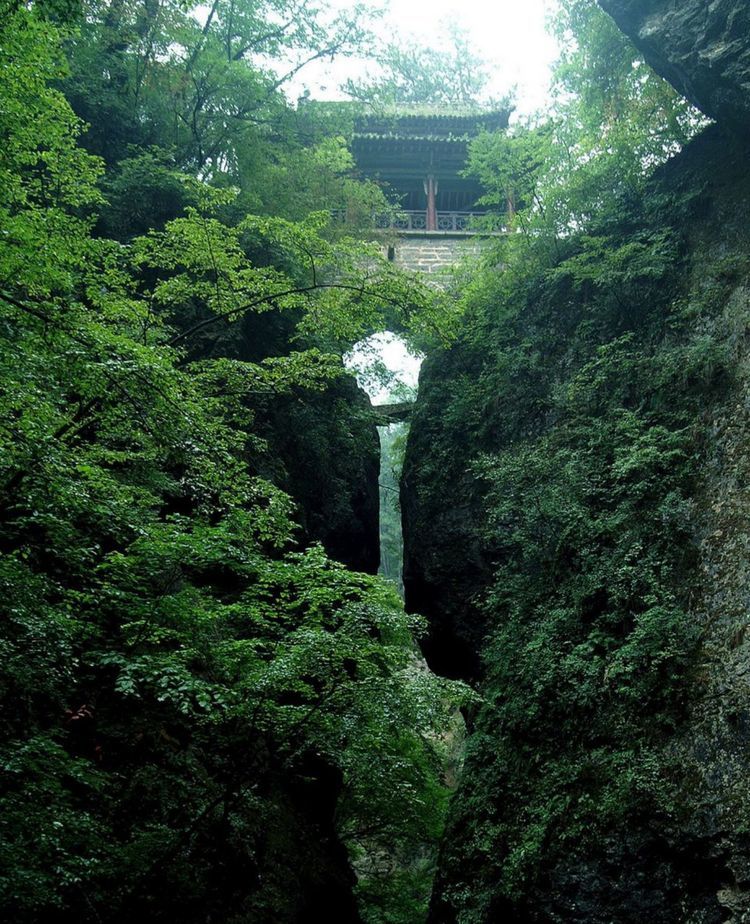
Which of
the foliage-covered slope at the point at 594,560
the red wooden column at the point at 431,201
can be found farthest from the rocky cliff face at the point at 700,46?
the red wooden column at the point at 431,201

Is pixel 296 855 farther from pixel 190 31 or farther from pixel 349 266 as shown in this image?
pixel 190 31

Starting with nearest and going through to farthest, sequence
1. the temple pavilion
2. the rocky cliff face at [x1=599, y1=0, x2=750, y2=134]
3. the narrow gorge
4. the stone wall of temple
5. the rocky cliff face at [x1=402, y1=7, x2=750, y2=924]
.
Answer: the narrow gorge → the rocky cliff face at [x1=402, y1=7, x2=750, y2=924] → the rocky cliff face at [x1=599, y1=0, x2=750, y2=134] → the stone wall of temple → the temple pavilion

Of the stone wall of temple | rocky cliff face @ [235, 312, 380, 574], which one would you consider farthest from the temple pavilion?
rocky cliff face @ [235, 312, 380, 574]

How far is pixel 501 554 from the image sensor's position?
446 inches

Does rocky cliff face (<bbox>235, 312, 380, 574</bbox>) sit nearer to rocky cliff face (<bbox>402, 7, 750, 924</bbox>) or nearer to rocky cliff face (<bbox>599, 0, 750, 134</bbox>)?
rocky cliff face (<bbox>402, 7, 750, 924</bbox>)

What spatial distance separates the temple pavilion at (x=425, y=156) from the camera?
1995 cm

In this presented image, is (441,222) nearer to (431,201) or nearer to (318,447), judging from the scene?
(431,201)

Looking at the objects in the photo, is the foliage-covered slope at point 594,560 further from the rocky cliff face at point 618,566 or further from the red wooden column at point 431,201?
→ the red wooden column at point 431,201

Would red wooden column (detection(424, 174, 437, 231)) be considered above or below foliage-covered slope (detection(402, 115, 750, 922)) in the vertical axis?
above

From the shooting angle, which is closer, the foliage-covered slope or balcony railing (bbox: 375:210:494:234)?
the foliage-covered slope

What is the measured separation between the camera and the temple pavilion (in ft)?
65.5

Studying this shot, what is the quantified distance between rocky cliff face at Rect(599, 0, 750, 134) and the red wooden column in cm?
929

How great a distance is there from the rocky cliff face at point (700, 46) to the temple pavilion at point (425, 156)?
29.9 ft

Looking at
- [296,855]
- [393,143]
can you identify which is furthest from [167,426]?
[393,143]
